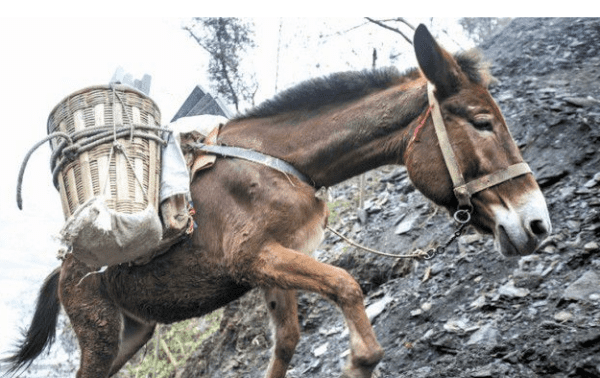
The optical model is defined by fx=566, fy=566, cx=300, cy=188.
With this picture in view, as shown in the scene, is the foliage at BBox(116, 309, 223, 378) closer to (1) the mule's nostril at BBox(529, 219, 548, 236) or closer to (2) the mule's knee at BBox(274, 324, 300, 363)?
(2) the mule's knee at BBox(274, 324, 300, 363)

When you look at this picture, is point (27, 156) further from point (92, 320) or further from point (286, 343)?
point (286, 343)

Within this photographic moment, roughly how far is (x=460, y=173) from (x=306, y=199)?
69 centimetres

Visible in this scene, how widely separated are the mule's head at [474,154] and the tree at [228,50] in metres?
2.32

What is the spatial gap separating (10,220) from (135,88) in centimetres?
194

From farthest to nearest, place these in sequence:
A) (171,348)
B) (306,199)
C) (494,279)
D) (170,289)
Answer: (171,348), (494,279), (170,289), (306,199)

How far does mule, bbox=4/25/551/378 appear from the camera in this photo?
2312 mm

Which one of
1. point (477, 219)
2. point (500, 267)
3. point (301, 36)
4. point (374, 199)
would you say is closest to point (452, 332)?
point (500, 267)

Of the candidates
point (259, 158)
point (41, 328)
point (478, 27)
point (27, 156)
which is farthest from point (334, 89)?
point (478, 27)

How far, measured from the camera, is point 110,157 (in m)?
2.45

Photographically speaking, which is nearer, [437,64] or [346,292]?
[346,292]

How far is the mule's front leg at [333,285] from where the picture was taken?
2133 millimetres

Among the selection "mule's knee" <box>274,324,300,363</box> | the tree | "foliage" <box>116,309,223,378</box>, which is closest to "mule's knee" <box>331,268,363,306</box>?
"mule's knee" <box>274,324,300,363</box>

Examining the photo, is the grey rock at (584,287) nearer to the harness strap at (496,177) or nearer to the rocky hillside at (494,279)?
the rocky hillside at (494,279)

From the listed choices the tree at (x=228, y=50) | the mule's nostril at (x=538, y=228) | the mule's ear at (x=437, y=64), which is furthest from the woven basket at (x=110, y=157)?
the tree at (x=228, y=50)
